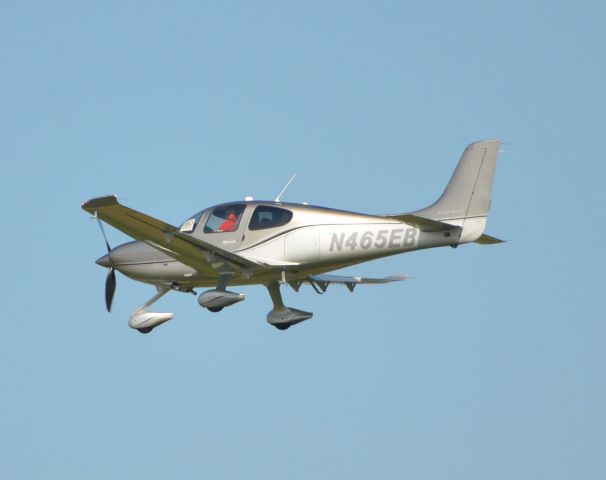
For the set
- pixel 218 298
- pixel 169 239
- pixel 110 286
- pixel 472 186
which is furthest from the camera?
pixel 110 286

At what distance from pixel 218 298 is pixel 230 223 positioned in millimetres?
1842

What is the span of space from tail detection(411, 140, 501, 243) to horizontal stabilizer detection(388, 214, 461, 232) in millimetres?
224

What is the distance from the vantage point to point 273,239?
86.6ft

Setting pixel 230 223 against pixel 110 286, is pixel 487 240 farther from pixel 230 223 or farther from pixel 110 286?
pixel 110 286

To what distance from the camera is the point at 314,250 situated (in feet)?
85.5

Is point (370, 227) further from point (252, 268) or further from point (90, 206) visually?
point (90, 206)

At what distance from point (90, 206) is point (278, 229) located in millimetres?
3984

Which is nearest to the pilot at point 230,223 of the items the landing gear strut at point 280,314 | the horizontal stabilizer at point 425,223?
the landing gear strut at point 280,314

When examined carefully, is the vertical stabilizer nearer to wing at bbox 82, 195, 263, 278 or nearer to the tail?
the tail

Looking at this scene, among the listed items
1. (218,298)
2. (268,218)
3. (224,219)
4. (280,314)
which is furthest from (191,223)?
(280,314)

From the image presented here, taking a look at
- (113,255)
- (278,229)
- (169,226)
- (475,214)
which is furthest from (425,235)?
(113,255)

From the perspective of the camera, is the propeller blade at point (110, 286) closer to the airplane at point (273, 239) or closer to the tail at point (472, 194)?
the airplane at point (273, 239)

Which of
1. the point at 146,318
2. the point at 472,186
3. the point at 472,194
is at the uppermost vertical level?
the point at 472,186

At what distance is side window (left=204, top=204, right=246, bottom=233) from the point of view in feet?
88.2
